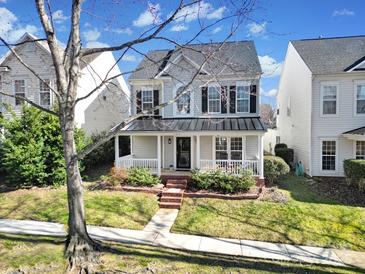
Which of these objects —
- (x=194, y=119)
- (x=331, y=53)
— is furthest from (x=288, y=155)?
(x=194, y=119)

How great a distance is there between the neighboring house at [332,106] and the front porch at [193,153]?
3.37 m

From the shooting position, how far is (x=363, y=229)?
876 cm

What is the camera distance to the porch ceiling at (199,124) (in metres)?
13.8

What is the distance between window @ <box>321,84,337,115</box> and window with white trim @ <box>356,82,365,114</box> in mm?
1088

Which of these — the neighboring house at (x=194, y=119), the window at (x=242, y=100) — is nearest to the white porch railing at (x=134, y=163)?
the neighboring house at (x=194, y=119)

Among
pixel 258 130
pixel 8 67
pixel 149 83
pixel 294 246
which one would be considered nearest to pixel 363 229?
pixel 294 246

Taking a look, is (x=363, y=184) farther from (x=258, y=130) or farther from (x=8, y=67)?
(x=8, y=67)

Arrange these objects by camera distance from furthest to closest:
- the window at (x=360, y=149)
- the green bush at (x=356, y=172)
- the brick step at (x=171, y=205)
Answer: the window at (x=360, y=149)
the green bush at (x=356, y=172)
the brick step at (x=171, y=205)

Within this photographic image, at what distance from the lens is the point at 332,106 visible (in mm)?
14992

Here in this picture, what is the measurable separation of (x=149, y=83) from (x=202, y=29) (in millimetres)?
11125

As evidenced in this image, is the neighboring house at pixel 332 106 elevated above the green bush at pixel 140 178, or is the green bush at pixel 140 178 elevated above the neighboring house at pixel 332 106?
the neighboring house at pixel 332 106

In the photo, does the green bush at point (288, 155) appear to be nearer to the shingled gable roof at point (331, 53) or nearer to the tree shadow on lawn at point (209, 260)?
the shingled gable roof at point (331, 53)

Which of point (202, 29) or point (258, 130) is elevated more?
point (202, 29)

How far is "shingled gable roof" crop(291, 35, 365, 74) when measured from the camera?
14.9 meters
